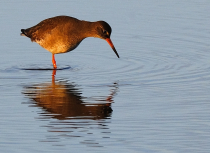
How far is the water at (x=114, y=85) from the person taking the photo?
30.7 ft

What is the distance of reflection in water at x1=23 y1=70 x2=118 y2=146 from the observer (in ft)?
32.3

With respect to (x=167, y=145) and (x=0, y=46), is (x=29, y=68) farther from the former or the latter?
(x=167, y=145)

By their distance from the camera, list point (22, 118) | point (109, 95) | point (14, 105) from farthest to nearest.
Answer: point (109, 95) → point (14, 105) → point (22, 118)

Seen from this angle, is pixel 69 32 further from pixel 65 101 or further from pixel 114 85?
pixel 65 101

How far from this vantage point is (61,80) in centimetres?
1336

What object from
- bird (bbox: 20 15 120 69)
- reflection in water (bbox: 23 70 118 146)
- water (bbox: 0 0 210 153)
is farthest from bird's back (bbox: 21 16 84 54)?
reflection in water (bbox: 23 70 118 146)

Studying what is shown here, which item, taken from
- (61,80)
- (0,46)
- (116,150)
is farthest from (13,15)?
(116,150)

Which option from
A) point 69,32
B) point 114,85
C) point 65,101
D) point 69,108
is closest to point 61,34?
point 69,32

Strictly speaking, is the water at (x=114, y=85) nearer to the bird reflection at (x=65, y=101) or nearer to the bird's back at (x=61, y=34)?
the bird reflection at (x=65, y=101)

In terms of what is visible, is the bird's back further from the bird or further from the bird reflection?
the bird reflection

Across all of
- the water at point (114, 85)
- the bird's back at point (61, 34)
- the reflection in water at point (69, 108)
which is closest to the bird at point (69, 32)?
the bird's back at point (61, 34)

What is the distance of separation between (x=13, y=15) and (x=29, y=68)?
5725 mm

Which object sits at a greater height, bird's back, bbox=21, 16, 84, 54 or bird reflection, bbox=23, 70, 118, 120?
bird's back, bbox=21, 16, 84, 54

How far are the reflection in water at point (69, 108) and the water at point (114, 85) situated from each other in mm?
16
